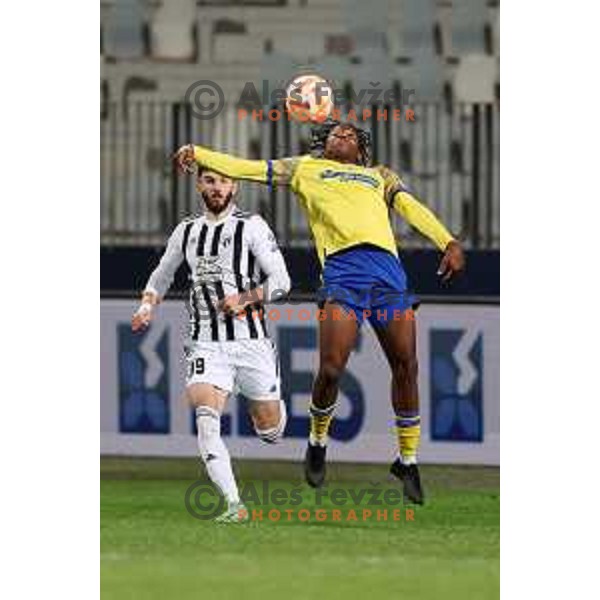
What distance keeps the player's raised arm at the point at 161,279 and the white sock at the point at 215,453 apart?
0.64 m

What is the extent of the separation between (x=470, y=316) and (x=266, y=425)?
141cm

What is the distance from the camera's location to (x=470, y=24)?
752 inches

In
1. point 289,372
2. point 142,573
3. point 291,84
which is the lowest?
point 142,573

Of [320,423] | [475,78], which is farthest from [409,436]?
[475,78]

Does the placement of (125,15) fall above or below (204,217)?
above

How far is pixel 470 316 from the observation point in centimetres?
1905

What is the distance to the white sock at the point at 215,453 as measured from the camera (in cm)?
1858

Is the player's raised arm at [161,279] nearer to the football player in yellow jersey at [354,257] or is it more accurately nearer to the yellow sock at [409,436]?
the football player in yellow jersey at [354,257]

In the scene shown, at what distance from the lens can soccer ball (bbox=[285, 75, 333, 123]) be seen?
1858 cm

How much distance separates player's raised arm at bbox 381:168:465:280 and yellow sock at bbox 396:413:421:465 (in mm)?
830

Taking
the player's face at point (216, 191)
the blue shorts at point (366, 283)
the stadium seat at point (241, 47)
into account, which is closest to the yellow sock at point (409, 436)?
the blue shorts at point (366, 283)

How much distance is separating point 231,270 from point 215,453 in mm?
1044
